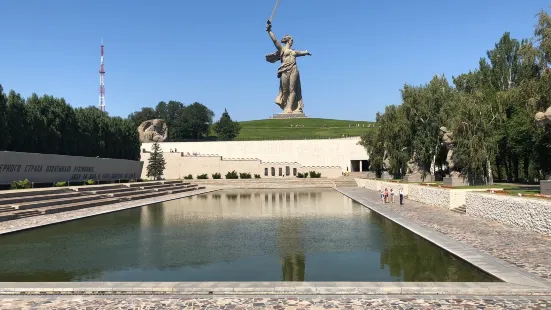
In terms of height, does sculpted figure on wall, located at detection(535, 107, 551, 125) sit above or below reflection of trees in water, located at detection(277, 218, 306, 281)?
above

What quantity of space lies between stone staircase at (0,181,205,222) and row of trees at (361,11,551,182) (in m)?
22.7

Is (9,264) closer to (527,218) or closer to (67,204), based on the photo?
(67,204)

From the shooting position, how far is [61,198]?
24.0 metres

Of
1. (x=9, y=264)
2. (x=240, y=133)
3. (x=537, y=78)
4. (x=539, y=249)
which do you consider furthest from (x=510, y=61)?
(x=240, y=133)

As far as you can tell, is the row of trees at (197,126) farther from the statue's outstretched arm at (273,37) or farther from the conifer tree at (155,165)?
the conifer tree at (155,165)

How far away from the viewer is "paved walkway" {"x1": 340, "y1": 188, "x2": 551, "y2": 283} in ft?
31.8

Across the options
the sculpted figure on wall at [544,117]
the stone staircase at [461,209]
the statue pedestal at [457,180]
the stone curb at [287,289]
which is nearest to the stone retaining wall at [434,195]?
the stone staircase at [461,209]

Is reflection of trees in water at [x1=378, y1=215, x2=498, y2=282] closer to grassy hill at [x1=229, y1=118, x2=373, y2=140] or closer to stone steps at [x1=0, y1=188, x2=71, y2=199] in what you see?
stone steps at [x1=0, y1=188, x2=71, y2=199]

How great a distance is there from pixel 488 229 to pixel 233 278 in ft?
33.1

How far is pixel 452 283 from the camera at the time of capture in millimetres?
8062

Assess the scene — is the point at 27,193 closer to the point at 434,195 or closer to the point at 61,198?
the point at 61,198

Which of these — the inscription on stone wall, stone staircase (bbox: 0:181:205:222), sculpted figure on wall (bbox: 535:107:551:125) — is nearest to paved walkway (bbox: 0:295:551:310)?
sculpted figure on wall (bbox: 535:107:551:125)

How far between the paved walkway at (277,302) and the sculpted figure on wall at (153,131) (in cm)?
6841

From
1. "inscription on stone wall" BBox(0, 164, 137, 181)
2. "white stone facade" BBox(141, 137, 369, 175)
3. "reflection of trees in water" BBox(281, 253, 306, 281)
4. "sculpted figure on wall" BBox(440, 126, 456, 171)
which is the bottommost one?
"reflection of trees in water" BBox(281, 253, 306, 281)
